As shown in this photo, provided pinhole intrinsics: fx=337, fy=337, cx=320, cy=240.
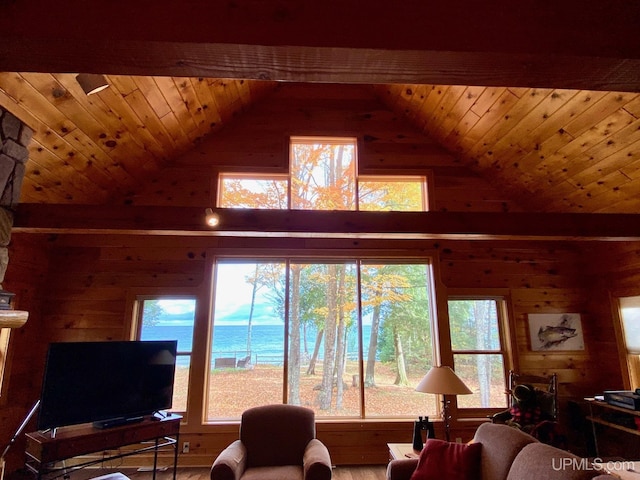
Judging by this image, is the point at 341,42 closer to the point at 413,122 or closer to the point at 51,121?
the point at 51,121

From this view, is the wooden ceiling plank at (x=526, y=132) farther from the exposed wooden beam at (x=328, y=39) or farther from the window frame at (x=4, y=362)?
the window frame at (x=4, y=362)

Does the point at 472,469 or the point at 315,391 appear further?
the point at 315,391

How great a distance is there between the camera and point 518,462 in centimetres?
198

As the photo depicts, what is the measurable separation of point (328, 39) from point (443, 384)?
2786mm

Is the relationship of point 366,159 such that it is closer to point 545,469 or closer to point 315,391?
point 315,391

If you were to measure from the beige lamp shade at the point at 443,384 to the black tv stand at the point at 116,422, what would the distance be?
109 inches

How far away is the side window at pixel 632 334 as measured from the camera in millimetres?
4086

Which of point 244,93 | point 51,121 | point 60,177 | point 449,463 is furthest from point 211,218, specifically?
point 449,463

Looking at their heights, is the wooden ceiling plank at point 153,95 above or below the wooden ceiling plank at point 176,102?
below

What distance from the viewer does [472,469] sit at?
222 centimetres

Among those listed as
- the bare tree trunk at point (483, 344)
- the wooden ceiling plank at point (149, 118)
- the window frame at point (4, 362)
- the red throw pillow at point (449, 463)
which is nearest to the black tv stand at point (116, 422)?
the window frame at point (4, 362)

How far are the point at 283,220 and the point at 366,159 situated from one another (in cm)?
199

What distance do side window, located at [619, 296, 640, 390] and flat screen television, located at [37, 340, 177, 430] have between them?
5.46m

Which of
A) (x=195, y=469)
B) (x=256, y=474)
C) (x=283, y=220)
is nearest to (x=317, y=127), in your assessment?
(x=283, y=220)
